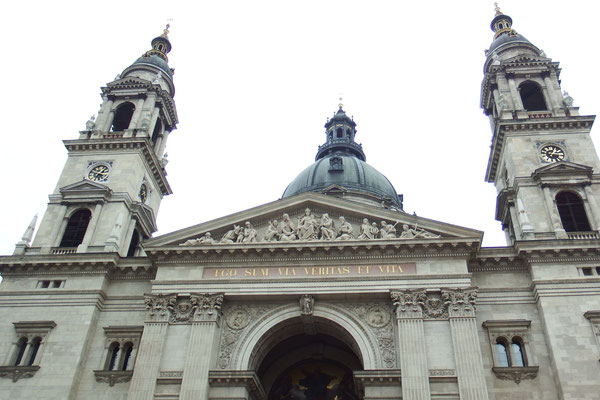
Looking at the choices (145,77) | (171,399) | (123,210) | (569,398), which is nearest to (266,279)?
(171,399)

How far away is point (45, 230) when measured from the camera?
1223 inches

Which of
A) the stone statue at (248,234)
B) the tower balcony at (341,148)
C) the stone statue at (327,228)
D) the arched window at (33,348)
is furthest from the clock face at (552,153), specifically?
the arched window at (33,348)

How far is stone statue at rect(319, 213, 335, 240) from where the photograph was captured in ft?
88.3

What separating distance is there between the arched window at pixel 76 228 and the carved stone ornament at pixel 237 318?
34.3 ft

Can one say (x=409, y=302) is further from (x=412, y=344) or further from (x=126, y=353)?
(x=126, y=353)

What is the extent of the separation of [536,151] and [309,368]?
17.2m

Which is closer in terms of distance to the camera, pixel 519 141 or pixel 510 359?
pixel 510 359

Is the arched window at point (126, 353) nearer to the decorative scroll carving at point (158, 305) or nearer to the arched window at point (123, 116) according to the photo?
the decorative scroll carving at point (158, 305)

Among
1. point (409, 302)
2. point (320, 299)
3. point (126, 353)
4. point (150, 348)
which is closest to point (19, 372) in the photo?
point (126, 353)

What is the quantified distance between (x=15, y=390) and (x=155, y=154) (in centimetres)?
1639

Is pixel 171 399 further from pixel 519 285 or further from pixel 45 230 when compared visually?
pixel 519 285

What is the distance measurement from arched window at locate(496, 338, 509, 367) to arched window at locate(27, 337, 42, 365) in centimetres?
2079

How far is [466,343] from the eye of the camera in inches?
922

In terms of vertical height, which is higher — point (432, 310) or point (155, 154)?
point (155, 154)
